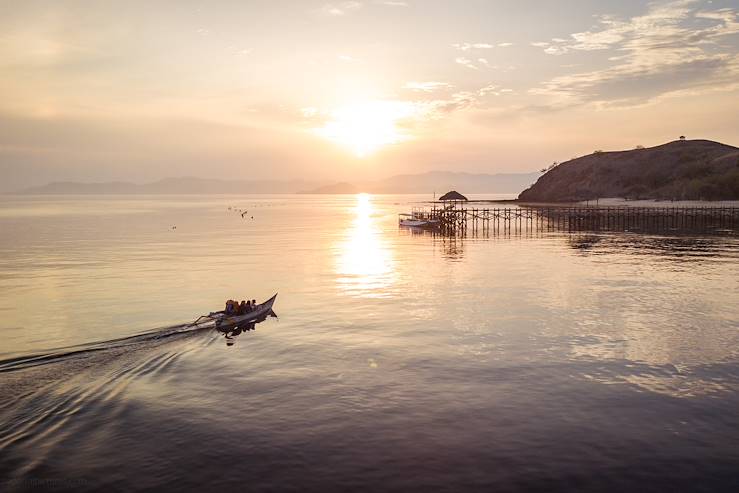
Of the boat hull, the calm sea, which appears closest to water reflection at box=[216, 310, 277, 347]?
the boat hull

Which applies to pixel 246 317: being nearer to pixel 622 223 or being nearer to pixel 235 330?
pixel 235 330

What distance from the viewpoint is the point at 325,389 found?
21922mm

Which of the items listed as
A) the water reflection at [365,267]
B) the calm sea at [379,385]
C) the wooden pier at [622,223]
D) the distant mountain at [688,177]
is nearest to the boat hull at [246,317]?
the calm sea at [379,385]

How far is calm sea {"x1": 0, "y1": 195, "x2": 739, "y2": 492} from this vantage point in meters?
15.5

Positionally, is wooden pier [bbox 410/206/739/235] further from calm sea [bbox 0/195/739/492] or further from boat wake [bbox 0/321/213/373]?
boat wake [bbox 0/321/213/373]

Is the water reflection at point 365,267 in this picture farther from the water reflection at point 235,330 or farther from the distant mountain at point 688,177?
the distant mountain at point 688,177

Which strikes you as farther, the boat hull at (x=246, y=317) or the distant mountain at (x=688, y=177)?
the distant mountain at (x=688, y=177)

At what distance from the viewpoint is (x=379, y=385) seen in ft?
72.9

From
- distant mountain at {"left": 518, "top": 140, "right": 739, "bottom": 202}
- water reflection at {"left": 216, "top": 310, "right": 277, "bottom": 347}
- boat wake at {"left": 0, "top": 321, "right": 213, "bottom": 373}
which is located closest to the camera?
boat wake at {"left": 0, "top": 321, "right": 213, "bottom": 373}

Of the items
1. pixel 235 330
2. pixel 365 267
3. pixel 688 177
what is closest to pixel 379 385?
pixel 235 330

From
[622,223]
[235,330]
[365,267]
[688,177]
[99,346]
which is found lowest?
[235,330]

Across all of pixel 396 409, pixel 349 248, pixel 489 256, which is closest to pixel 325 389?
pixel 396 409

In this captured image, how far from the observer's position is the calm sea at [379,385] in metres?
15.5

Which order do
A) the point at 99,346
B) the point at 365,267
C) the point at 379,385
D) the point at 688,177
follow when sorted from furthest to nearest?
the point at 688,177 → the point at 365,267 → the point at 99,346 → the point at 379,385
